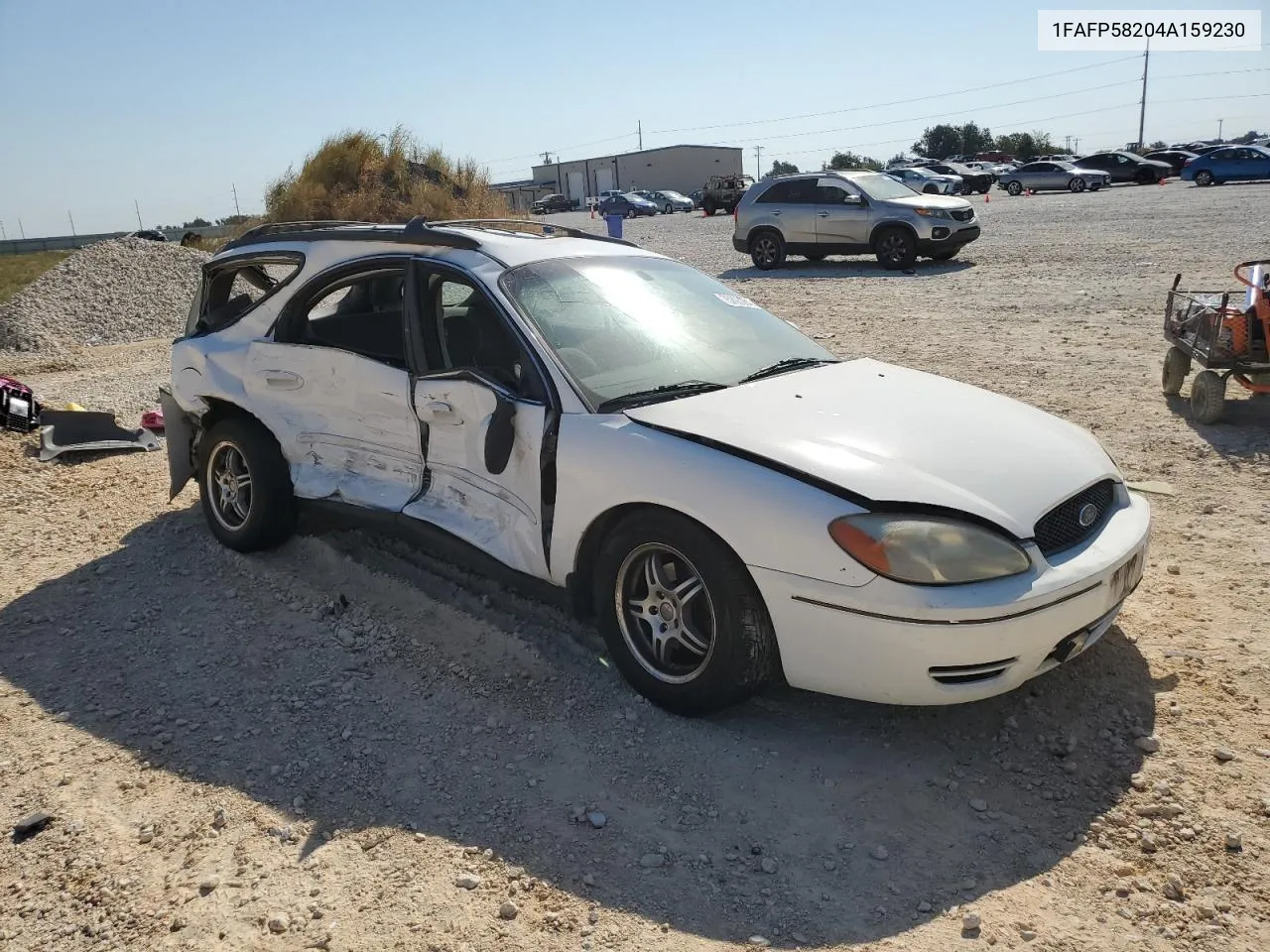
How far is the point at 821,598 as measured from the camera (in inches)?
121

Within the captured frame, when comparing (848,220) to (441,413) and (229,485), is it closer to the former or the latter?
(229,485)

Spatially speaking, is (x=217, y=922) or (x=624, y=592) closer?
(x=217, y=922)

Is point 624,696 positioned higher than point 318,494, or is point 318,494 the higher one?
point 318,494

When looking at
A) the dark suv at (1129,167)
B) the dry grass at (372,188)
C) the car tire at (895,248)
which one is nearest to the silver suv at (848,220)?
the car tire at (895,248)

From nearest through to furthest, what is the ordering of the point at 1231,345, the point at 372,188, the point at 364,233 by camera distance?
the point at 364,233, the point at 1231,345, the point at 372,188

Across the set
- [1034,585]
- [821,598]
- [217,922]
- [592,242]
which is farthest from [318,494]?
[1034,585]

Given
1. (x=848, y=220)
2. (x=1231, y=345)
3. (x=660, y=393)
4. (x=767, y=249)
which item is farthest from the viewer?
(x=767, y=249)

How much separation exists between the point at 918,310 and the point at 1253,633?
9.30 meters

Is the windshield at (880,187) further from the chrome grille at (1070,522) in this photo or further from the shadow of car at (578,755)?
the chrome grille at (1070,522)

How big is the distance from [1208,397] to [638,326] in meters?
4.72

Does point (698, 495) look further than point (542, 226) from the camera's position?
No

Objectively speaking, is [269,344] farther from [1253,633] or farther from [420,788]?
[1253,633]

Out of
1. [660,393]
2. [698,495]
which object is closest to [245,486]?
[660,393]

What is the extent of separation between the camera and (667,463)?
339cm
